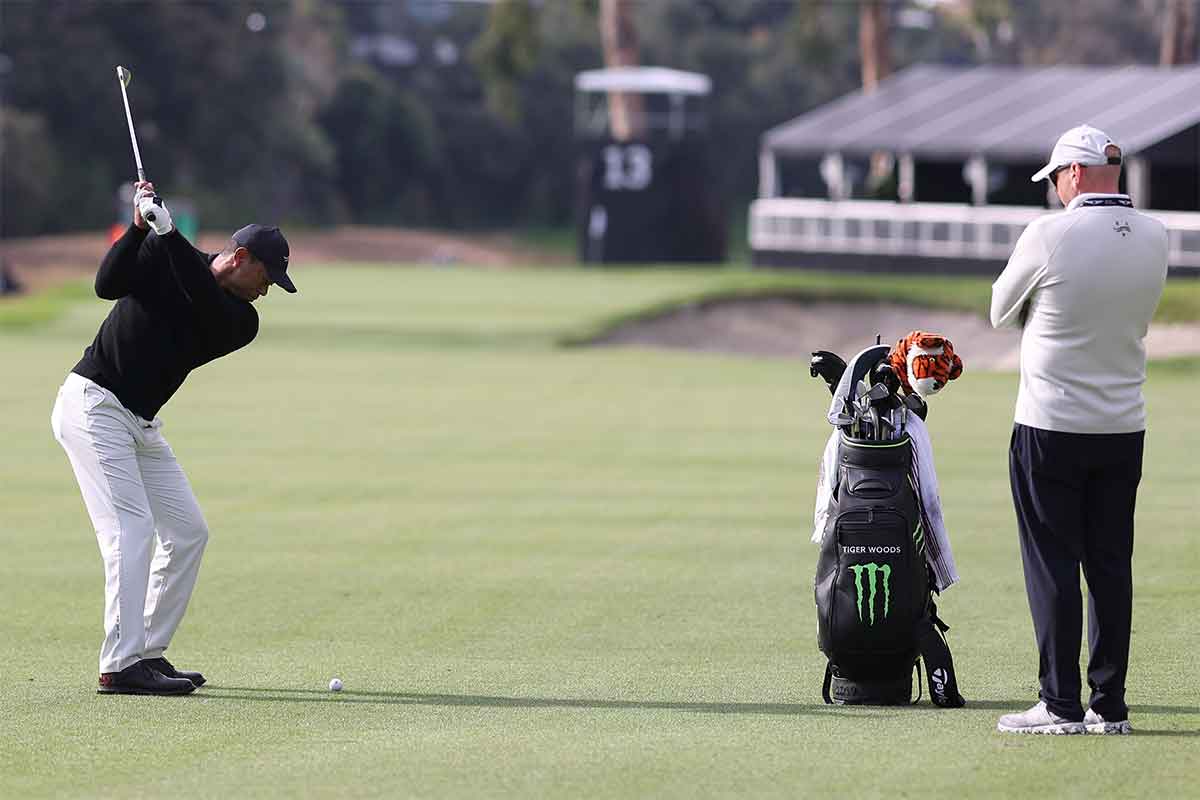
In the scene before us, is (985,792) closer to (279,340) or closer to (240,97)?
(279,340)

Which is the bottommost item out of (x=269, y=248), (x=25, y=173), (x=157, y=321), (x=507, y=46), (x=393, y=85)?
(x=25, y=173)

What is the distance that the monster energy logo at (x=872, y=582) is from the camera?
7652mm

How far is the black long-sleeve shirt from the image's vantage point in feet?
25.9

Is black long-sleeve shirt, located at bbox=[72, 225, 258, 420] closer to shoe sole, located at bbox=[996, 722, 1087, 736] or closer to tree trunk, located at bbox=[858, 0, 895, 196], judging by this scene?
shoe sole, located at bbox=[996, 722, 1087, 736]

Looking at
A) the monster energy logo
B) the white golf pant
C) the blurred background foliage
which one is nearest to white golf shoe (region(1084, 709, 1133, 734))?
the monster energy logo

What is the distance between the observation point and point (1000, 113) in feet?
141

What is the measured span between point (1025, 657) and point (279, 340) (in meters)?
24.6

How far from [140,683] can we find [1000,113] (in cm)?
3691

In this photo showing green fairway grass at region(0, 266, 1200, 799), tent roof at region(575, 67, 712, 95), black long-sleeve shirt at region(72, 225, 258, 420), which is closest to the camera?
green fairway grass at region(0, 266, 1200, 799)

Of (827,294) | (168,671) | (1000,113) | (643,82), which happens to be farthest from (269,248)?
(643,82)

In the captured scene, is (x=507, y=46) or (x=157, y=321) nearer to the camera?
(x=157, y=321)

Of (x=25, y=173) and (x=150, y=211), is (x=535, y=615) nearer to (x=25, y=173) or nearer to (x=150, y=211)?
(x=150, y=211)

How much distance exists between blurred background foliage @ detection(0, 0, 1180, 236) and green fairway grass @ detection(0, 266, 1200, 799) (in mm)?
36513

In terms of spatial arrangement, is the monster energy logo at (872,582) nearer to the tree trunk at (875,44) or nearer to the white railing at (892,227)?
the white railing at (892,227)
